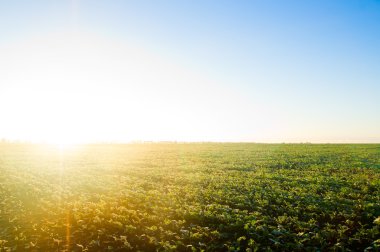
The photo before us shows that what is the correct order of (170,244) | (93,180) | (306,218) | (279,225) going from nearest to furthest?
(170,244), (279,225), (306,218), (93,180)

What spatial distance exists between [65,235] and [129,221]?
328cm

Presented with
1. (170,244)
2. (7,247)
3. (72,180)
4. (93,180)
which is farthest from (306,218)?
(72,180)

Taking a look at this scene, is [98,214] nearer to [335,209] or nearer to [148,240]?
[148,240]

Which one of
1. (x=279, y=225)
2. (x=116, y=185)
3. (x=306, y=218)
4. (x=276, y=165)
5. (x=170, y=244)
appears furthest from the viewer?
(x=276, y=165)

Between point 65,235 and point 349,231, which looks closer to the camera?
point 349,231

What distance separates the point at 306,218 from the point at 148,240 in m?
8.61

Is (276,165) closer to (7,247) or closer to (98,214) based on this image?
(98,214)

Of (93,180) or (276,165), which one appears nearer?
(93,180)

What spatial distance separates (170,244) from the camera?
1399 cm

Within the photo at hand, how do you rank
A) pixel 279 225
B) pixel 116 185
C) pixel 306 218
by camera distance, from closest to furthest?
1. pixel 279 225
2. pixel 306 218
3. pixel 116 185

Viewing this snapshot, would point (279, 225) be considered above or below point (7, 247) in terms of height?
above

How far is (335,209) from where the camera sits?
17797 mm

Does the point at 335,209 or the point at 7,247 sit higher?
the point at 335,209

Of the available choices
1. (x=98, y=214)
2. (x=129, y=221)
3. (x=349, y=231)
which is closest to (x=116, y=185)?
(x=98, y=214)
